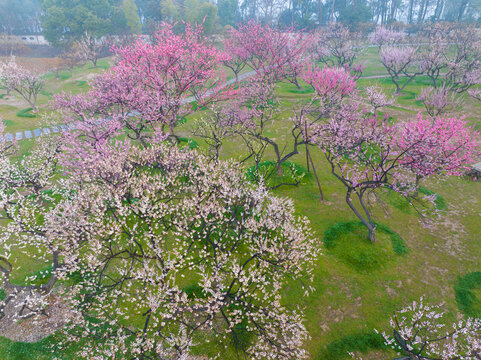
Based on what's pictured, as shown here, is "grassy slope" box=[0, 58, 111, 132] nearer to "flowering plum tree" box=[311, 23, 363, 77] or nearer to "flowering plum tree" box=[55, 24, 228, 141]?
"flowering plum tree" box=[55, 24, 228, 141]

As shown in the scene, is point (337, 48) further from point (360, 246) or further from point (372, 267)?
point (372, 267)

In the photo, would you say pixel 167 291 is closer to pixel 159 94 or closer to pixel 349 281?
pixel 349 281

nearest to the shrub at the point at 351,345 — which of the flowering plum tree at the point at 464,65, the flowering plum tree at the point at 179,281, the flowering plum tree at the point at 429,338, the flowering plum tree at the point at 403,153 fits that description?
the flowering plum tree at the point at 429,338

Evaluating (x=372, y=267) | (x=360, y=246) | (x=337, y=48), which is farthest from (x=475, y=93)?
A: (x=372, y=267)

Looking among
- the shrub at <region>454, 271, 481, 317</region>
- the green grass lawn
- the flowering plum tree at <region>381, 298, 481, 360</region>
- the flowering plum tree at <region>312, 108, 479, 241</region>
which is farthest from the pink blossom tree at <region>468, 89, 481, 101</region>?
the flowering plum tree at <region>381, 298, 481, 360</region>

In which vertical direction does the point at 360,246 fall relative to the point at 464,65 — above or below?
below

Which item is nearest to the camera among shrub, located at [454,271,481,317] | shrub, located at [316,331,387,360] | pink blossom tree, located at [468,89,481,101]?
shrub, located at [316,331,387,360]
